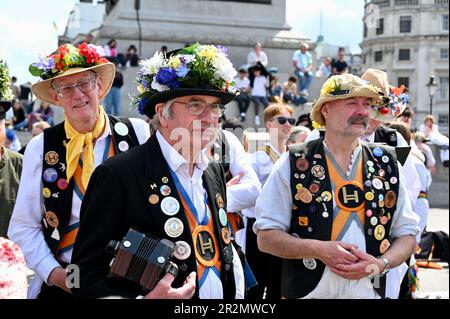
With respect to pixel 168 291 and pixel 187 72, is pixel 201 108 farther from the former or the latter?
pixel 168 291

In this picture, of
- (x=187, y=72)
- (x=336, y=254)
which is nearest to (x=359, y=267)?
(x=336, y=254)

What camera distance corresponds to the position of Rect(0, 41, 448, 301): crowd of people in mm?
3535

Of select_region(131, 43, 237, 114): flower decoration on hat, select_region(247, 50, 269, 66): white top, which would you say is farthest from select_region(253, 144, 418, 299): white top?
select_region(247, 50, 269, 66): white top

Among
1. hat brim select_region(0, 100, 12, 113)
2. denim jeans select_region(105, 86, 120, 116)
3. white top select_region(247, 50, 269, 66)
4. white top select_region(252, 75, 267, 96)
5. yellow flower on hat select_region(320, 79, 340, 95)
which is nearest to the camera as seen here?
yellow flower on hat select_region(320, 79, 340, 95)

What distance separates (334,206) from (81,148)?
156cm

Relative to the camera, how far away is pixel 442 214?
18.0 metres

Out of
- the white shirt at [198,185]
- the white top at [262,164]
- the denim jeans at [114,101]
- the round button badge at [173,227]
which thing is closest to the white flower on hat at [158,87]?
the white shirt at [198,185]

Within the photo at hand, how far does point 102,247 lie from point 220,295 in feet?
2.18

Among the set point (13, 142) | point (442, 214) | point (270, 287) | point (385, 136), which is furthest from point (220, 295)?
point (442, 214)

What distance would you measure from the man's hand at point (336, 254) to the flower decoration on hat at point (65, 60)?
1.93m

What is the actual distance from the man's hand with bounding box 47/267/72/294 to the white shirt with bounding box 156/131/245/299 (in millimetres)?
972

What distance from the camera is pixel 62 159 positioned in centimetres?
458

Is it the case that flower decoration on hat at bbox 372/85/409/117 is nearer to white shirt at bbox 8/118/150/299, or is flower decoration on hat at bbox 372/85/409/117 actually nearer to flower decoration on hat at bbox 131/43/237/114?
flower decoration on hat at bbox 131/43/237/114

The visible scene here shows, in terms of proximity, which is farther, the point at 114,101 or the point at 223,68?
the point at 114,101
